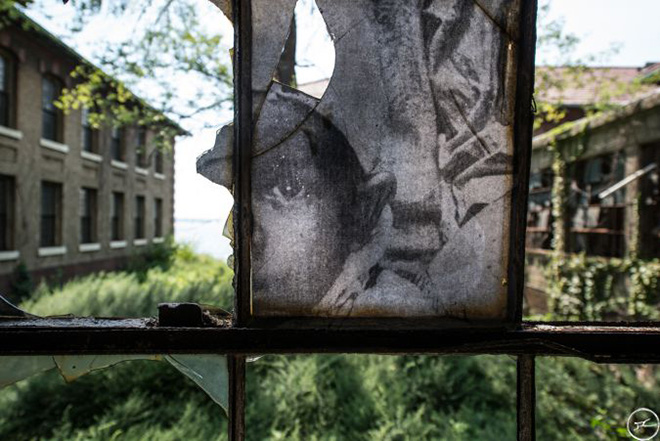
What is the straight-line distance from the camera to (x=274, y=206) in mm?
1122

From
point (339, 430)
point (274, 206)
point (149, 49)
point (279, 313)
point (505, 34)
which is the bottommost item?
point (339, 430)

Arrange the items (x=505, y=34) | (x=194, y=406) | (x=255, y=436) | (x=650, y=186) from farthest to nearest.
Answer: (x=650, y=186)
(x=194, y=406)
(x=255, y=436)
(x=505, y=34)

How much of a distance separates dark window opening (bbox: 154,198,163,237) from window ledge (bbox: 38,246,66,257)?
280 inches

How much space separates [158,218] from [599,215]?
1702cm

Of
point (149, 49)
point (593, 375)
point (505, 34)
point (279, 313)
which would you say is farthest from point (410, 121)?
point (149, 49)

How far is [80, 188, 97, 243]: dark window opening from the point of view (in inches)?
597

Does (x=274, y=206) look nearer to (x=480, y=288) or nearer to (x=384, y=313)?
(x=384, y=313)

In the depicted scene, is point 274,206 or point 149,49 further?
point 149,49

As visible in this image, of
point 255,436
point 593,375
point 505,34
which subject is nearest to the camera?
point 505,34

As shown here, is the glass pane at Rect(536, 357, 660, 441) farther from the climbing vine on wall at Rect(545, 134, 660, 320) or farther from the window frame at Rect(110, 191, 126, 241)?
the window frame at Rect(110, 191, 126, 241)

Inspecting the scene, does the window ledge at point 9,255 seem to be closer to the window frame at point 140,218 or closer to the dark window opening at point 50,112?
the dark window opening at point 50,112

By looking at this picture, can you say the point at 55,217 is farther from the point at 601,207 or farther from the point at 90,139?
the point at 601,207

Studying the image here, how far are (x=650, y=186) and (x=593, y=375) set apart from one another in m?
4.22

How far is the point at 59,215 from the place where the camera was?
1352 cm
